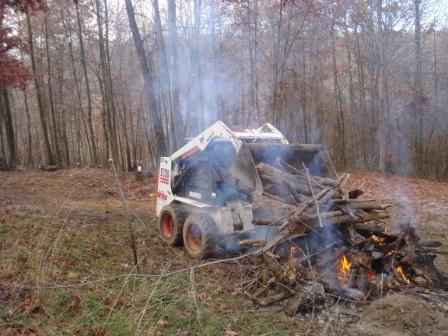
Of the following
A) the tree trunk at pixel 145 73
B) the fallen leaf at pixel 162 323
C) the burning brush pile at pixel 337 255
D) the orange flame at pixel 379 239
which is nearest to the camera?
the fallen leaf at pixel 162 323

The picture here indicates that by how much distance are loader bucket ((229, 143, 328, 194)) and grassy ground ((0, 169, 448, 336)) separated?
1.38m

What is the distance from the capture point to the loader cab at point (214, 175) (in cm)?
749

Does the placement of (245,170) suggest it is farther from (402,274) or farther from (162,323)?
(162,323)

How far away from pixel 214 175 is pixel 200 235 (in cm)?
110

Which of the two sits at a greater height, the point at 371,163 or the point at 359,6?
the point at 359,6

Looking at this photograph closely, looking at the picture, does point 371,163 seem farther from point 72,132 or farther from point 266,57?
point 72,132

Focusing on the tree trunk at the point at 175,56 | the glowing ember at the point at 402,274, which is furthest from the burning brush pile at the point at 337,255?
the tree trunk at the point at 175,56

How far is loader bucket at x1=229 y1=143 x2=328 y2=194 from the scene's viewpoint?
21.9 ft

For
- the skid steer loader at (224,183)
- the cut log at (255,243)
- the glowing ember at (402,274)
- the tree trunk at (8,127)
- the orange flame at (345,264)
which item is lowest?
the glowing ember at (402,274)

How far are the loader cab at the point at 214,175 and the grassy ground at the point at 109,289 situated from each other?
3.85ft

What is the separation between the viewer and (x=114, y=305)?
4.28 metres

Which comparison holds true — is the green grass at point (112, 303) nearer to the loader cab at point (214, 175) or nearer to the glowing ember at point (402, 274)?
the loader cab at point (214, 175)

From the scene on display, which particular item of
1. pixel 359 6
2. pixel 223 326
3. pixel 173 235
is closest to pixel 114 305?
pixel 223 326

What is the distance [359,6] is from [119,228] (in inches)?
806
